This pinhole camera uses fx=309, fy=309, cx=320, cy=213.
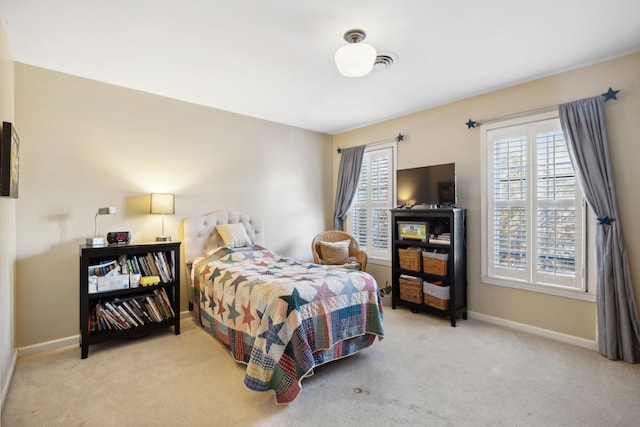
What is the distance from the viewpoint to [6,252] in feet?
7.40

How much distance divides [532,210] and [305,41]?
2.73 meters

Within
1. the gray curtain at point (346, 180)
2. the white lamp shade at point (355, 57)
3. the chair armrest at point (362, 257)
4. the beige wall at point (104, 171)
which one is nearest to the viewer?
the white lamp shade at point (355, 57)

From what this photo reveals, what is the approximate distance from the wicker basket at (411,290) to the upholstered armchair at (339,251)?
66 centimetres

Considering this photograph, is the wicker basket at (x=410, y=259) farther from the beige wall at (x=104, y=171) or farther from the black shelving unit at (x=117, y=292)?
the black shelving unit at (x=117, y=292)

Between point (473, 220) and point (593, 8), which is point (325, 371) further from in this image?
point (593, 8)

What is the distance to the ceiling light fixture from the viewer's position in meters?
2.18

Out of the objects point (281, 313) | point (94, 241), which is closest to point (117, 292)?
point (94, 241)

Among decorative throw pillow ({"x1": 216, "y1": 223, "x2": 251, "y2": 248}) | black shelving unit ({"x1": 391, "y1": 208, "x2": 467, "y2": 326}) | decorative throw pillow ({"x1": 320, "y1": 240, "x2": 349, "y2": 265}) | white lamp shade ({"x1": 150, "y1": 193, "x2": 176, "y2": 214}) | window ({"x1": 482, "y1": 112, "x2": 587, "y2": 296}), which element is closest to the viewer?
window ({"x1": 482, "y1": 112, "x2": 587, "y2": 296})

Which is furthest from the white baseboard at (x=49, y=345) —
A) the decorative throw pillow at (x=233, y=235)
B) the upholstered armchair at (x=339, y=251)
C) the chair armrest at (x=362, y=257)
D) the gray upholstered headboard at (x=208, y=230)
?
the chair armrest at (x=362, y=257)

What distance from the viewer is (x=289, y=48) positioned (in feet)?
8.23

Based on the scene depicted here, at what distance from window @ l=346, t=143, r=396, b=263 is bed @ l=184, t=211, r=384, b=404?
177 centimetres

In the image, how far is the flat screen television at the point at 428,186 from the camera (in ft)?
11.7

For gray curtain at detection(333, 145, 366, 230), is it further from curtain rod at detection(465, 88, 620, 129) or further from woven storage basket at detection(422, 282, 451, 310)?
woven storage basket at detection(422, 282, 451, 310)

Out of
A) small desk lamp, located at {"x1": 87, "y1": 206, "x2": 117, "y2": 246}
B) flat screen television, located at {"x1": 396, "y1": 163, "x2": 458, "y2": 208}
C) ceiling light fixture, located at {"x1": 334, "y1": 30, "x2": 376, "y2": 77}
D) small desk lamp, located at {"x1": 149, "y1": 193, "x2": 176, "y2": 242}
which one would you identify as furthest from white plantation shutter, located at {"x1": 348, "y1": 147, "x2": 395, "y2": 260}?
small desk lamp, located at {"x1": 87, "y1": 206, "x2": 117, "y2": 246}
